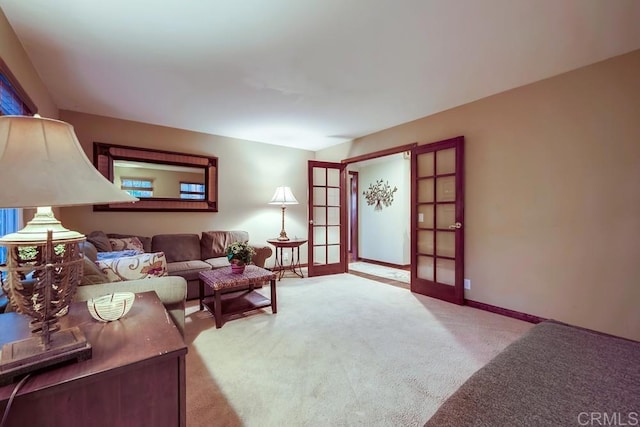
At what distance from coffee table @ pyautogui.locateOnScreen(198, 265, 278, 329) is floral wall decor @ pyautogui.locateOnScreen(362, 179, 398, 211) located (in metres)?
3.61

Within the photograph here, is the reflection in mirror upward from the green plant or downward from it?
upward

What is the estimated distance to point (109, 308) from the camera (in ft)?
3.80

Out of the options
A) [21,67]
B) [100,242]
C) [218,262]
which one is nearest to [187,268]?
[218,262]

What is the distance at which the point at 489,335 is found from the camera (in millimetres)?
2588

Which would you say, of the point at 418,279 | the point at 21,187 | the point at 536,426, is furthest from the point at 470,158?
the point at 21,187

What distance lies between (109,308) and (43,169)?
625 millimetres

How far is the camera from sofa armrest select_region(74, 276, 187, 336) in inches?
66.2

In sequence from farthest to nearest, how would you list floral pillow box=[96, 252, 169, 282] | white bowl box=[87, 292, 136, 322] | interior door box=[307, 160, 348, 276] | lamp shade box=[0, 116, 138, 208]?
interior door box=[307, 160, 348, 276] < floral pillow box=[96, 252, 169, 282] < white bowl box=[87, 292, 136, 322] < lamp shade box=[0, 116, 138, 208]

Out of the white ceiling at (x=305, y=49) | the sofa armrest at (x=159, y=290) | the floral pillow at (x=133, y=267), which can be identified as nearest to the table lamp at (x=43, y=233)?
the sofa armrest at (x=159, y=290)

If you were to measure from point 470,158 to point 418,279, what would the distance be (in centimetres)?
169

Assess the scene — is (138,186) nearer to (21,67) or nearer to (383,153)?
(21,67)

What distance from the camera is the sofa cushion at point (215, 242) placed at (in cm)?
423

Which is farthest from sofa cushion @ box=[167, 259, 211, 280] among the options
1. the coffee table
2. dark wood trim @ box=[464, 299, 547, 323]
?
dark wood trim @ box=[464, 299, 547, 323]

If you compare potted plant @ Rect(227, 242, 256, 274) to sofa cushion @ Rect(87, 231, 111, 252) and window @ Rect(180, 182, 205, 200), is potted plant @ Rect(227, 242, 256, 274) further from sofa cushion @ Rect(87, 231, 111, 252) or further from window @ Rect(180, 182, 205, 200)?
window @ Rect(180, 182, 205, 200)
